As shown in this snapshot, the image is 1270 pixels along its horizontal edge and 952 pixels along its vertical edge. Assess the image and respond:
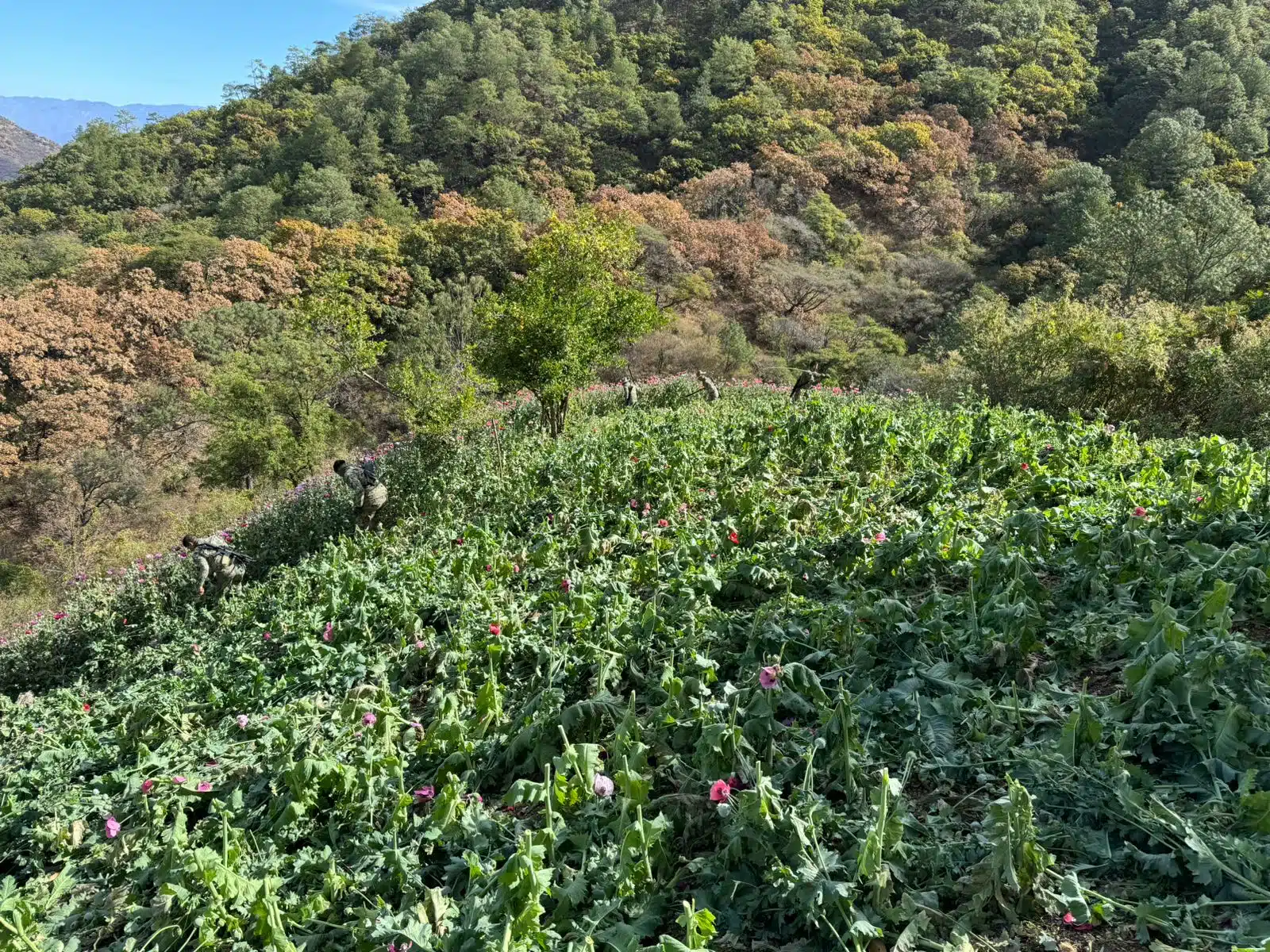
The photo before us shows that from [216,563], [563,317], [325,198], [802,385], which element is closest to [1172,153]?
[802,385]

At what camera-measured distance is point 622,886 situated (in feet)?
6.20

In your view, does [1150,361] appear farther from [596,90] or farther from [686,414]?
[596,90]

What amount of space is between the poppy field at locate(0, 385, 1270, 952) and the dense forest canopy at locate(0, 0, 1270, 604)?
4558mm

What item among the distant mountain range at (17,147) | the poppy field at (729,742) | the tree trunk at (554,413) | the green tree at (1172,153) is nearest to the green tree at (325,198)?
the tree trunk at (554,413)

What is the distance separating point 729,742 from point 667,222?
77.3ft

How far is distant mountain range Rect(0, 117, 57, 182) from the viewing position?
73750 millimetres

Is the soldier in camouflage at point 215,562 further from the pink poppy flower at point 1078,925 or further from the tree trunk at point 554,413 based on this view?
the pink poppy flower at point 1078,925

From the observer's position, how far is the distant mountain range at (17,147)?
73.8 meters

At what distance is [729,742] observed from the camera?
2197 mm

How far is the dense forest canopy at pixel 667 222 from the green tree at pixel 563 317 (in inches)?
13.2

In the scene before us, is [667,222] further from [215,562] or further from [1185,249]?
[215,562]

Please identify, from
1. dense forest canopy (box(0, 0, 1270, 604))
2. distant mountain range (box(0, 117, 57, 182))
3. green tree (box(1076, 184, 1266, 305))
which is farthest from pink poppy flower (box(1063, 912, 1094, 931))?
distant mountain range (box(0, 117, 57, 182))

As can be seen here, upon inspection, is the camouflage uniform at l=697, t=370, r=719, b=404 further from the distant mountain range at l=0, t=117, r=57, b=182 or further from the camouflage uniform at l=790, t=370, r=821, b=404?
the distant mountain range at l=0, t=117, r=57, b=182

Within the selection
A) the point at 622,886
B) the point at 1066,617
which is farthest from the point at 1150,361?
the point at 622,886
